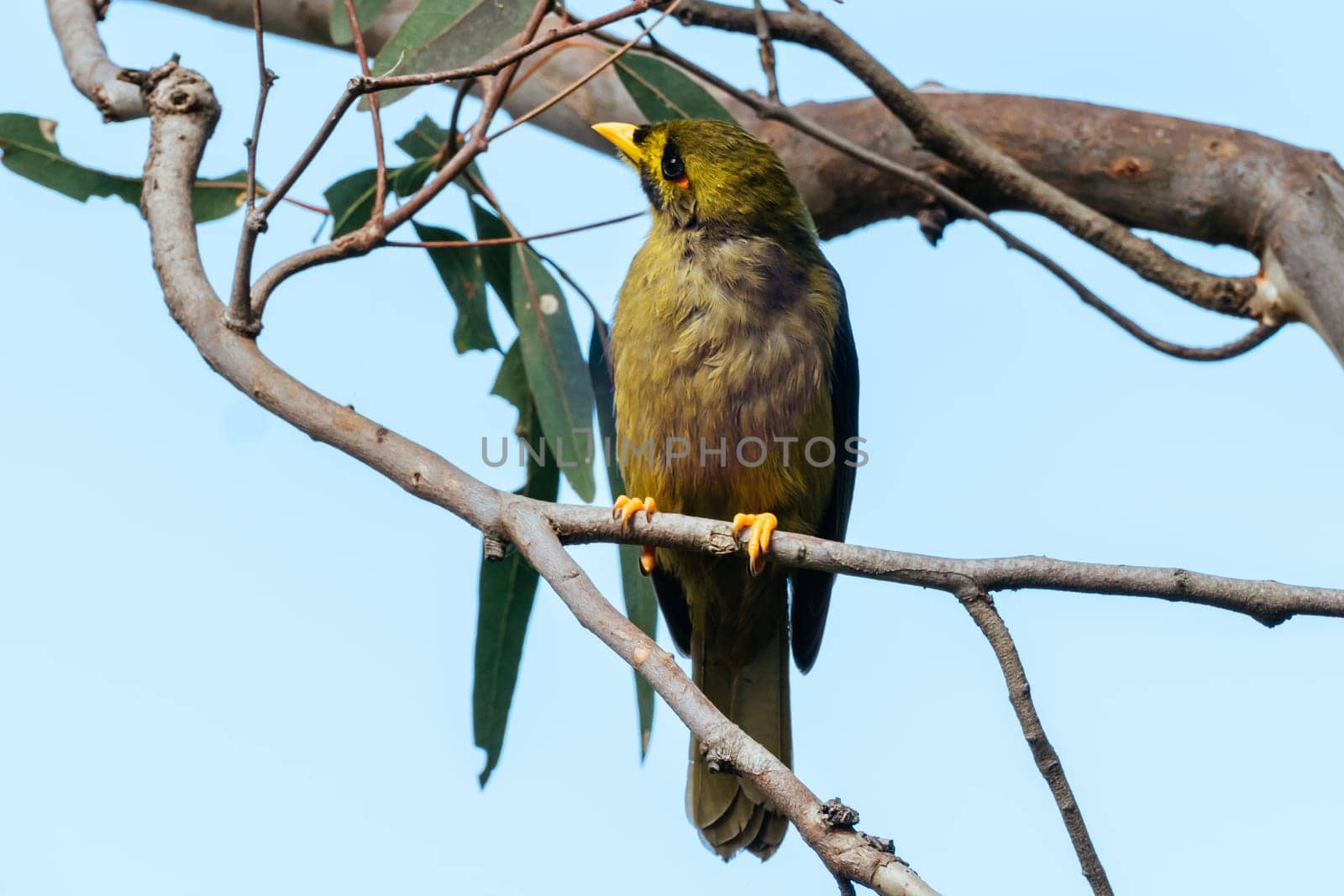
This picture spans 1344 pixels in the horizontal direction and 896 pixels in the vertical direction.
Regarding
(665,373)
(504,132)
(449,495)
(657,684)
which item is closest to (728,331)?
(665,373)

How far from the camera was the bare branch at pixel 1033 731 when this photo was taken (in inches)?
95.6

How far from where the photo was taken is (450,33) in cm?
426

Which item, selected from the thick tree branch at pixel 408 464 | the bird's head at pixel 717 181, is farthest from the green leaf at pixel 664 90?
the thick tree branch at pixel 408 464

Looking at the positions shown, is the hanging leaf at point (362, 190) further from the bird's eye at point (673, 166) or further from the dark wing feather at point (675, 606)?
the dark wing feather at point (675, 606)

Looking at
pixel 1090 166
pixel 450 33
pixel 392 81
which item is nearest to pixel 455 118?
pixel 450 33

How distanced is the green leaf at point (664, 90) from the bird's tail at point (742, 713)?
196 cm

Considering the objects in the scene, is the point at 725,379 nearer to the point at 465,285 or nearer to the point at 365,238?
the point at 365,238

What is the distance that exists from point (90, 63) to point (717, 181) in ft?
7.26

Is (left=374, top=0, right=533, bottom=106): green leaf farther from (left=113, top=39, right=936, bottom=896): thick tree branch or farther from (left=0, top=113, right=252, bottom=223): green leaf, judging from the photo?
(left=0, top=113, right=252, bottom=223): green leaf

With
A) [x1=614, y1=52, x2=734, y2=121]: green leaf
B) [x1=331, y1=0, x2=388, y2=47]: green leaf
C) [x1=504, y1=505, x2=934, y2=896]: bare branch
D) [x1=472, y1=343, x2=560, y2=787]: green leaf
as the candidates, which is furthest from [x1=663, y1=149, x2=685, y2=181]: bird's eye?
[x1=504, y1=505, x2=934, y2=896]: bare branch

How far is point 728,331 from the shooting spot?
430cm

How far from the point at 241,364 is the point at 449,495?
29.4 inches

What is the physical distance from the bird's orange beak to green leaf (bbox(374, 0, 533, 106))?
0.69 metres

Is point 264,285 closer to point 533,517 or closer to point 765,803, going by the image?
point 533,517
